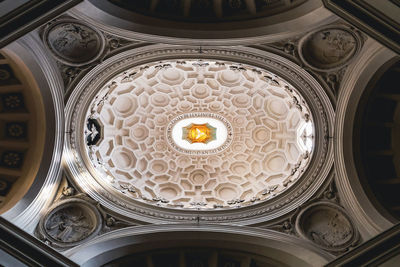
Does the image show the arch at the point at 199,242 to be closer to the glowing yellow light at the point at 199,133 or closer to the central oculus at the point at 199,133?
the central oculus at the point at 199,133

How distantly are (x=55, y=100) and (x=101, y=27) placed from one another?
282 cm

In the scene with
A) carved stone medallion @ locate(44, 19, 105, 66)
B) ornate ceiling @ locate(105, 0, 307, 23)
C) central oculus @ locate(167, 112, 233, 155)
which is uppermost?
central oculus @ locate(167, 112, 233, 155)

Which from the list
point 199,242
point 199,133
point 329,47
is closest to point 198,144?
point 199,133

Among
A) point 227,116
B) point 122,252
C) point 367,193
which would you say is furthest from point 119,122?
point 367,193

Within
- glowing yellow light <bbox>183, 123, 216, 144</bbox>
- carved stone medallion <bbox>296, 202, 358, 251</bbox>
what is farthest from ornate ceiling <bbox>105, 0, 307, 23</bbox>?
glowing yellow light <bbox>183, 123, 216, 144</bbox>

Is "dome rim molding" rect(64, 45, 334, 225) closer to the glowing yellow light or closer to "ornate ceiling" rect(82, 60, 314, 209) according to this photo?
"ornate ceiling" rect(82, 60, 314, 209)

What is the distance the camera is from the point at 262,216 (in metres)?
14.0

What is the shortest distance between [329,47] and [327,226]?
242 inches

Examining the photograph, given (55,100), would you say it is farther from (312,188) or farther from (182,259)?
(312,188)

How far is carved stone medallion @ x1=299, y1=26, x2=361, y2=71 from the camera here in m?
11.7

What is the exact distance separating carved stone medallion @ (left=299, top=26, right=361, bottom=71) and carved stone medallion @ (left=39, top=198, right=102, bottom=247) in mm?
9168

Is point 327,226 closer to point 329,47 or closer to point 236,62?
point 329,47

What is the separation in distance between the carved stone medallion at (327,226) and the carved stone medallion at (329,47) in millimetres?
4880

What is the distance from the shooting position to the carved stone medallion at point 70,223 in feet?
40.8
